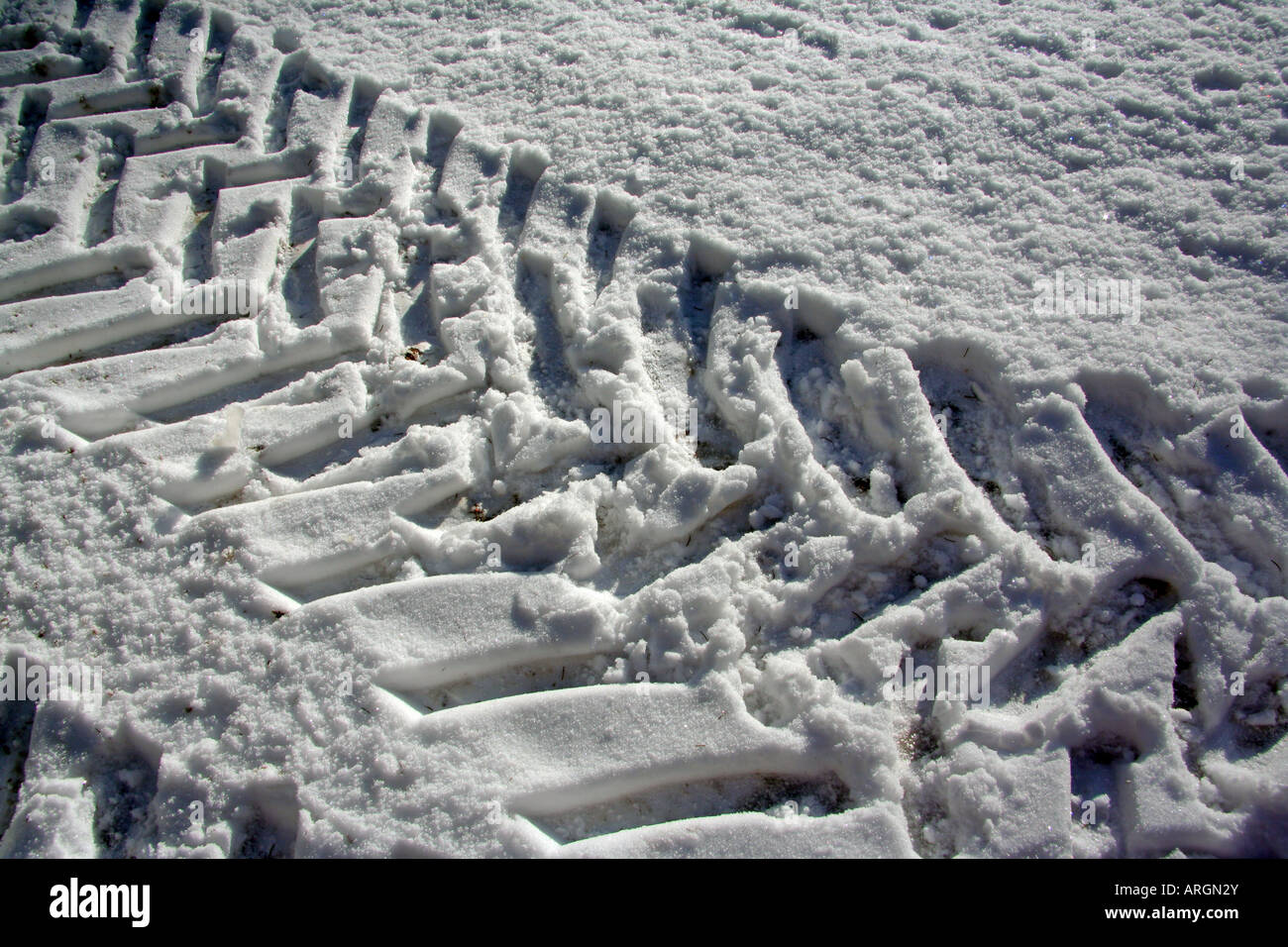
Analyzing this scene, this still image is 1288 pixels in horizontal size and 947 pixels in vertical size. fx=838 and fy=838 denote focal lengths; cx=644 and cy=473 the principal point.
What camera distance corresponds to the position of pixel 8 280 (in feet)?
8.98

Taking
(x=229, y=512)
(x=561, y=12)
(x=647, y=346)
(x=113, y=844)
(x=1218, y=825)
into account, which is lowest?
(x=113, y=844)

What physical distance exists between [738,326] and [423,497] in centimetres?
101

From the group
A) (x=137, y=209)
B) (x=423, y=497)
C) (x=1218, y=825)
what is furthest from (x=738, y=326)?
(x=137, y=209)

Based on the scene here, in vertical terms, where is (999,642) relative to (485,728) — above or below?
above

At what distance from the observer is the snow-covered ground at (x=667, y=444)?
1745 mm

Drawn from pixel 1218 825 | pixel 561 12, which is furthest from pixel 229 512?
pixel 561 12

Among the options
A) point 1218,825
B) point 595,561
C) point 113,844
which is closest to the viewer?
point 1218,825

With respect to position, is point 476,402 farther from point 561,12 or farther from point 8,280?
point 561,12

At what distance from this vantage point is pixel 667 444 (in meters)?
2.21

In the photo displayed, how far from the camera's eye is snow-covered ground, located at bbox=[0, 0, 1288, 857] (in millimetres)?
1745

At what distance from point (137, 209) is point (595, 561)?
221cm

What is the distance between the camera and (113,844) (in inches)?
68.6

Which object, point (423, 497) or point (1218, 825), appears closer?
point (1218, 825)

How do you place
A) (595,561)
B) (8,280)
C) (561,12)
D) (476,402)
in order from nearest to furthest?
(595,561)
(476,402)
(8,280)
(561,12)
